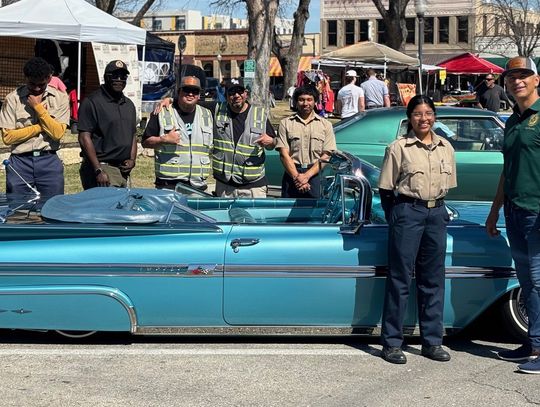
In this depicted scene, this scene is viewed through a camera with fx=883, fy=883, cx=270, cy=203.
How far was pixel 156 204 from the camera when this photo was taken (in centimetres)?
583

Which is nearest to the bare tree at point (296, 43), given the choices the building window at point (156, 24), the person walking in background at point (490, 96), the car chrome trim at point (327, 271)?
the person walking in background at point (490, 96)

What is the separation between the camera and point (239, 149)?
23.6 ft

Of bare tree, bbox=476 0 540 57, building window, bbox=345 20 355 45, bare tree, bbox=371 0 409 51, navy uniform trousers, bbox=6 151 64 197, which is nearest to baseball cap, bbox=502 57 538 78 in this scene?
navy uniform trousers, bbox=6 151 64 197

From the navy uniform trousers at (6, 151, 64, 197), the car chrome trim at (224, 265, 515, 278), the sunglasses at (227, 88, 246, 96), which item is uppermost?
the sunglasses at (227, 88, 246, 96)

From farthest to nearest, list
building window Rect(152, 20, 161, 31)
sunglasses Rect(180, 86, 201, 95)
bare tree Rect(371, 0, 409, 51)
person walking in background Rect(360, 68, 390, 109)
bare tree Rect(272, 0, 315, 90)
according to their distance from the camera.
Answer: building window Rect(152, 20, 161, 31)
bare tree Rect(272, 0, 315, 90)
bare tree Rect(371, 0, 409, 51)
person walking in background Rect(360, 68, 390, 109)
sunglasses Rect(180, 86, 201, 95)

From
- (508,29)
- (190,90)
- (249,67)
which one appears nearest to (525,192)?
(190,90)

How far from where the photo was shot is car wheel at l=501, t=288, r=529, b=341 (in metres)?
5.55

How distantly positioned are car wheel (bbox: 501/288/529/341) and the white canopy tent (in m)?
12.0

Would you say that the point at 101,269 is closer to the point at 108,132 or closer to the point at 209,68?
the point at 108,132

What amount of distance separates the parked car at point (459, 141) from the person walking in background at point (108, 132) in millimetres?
2857

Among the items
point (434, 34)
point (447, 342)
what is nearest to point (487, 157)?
point (447, 342)

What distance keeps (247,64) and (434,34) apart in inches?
1897

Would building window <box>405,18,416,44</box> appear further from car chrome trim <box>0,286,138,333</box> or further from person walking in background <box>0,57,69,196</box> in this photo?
car chrome trim <box>0,286,138,333</box>

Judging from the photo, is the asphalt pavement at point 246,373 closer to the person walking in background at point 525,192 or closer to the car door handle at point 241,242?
the person walking in background at point 525,192
